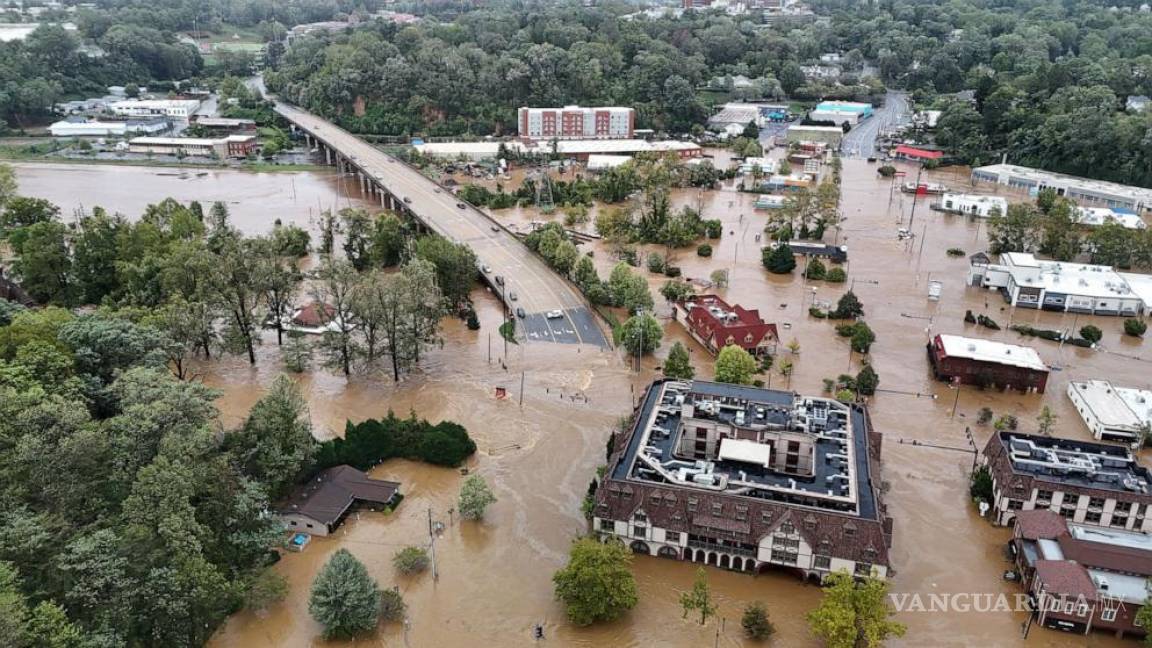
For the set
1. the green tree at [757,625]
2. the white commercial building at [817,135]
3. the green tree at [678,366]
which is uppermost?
the white commercial building at [817,135]

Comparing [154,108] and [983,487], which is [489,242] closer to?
[983,487]

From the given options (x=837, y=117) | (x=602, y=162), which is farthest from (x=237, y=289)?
(x=837, y=117)

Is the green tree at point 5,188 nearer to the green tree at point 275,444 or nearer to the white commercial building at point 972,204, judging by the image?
the green tree at point 275,444

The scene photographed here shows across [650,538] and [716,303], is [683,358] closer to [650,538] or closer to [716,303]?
[716,303]

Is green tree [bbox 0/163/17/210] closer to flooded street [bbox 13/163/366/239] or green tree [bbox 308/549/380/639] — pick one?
flooded street [bbox 13/163/366/239]

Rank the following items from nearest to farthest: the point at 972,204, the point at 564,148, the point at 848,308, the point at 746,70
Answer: the point at 848,308 → the point at 972,204 → the point at 564,148 → the point at 746,70

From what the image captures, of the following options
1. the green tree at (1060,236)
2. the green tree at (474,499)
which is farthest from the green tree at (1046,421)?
the green tree at (1060,236)
